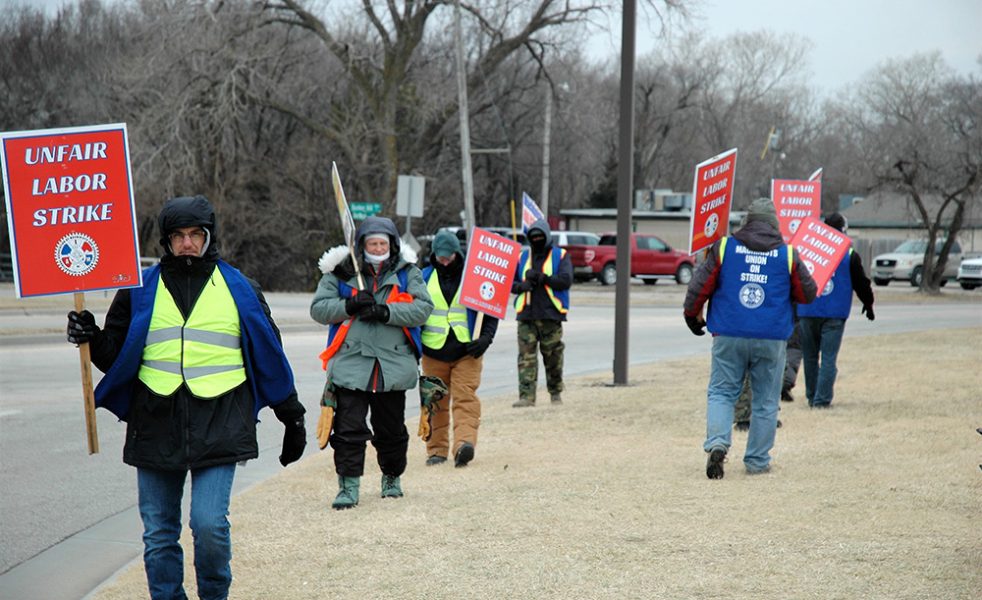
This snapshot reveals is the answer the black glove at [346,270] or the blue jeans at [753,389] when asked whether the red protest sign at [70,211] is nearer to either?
the black glove at [346,270]

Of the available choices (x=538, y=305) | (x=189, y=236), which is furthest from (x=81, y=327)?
(x=538, y=305)

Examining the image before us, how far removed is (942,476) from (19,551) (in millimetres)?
5419

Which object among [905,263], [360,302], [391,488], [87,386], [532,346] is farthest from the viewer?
[905,263]

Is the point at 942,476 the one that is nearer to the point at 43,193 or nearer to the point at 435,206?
the point at 43,193

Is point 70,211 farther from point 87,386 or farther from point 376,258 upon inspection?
point 376,258

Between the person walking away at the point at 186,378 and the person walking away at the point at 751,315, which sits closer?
the person walking away at the point at 186,378

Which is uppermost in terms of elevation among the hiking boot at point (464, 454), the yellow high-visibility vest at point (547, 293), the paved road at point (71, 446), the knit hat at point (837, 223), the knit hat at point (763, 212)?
the knit hat at point (763, 212)

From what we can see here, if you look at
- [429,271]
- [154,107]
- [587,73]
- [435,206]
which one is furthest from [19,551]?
[587,73]

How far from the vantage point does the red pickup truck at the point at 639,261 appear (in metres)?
43.9

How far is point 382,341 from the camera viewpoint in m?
7.39

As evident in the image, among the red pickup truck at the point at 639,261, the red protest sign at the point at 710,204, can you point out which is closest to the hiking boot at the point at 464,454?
the red protest sign at the point at 710,204

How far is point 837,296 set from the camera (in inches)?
456

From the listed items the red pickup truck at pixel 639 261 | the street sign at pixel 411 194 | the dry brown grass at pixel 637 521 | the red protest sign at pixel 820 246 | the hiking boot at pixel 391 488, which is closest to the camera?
the dry brown grass at pixel 637 521

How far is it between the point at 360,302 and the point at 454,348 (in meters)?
1.79
